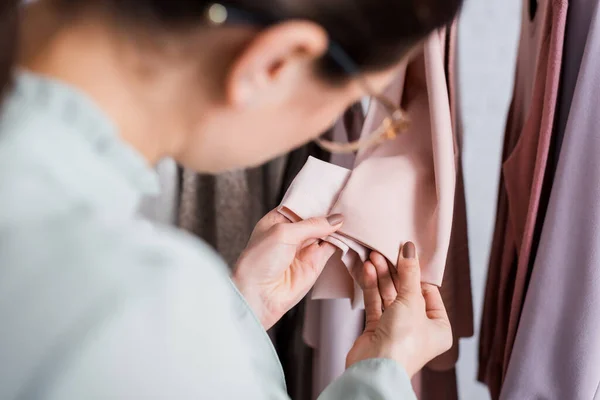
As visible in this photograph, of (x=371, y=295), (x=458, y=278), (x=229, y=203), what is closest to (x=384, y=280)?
(x=371, y=295)

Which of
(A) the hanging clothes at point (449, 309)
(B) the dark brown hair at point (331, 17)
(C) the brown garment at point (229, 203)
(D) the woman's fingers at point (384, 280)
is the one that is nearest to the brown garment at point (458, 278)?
(A) the hanging clothes at point (449, 309)

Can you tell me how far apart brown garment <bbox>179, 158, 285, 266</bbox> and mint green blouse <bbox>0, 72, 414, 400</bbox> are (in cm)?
49

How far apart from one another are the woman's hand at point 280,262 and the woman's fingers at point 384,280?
0.18 feet

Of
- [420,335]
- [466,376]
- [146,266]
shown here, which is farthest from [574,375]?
[466,376]

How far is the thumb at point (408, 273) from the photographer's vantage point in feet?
2.07

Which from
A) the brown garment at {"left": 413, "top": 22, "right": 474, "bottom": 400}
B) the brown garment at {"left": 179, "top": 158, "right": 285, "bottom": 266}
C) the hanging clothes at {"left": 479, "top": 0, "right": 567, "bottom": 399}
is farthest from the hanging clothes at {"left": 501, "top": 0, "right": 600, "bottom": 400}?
the brown garment at {"left": 179, "top": 158, "right": 285, "bottom": 266}

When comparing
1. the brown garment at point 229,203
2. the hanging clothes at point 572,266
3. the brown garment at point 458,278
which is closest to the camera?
the hanging clothes at point 572,266

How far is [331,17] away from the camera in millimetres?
360

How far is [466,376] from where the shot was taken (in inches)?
47.7

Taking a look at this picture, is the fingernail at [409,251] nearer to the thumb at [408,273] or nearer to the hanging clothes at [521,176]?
the thumb at [408,273]

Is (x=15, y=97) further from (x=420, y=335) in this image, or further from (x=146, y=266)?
(x=420, y=335)

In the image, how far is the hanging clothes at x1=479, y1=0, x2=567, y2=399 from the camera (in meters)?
0.62

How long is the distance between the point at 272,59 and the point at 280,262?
350 mm

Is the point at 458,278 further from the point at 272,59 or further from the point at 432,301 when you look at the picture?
the point at 272,59
